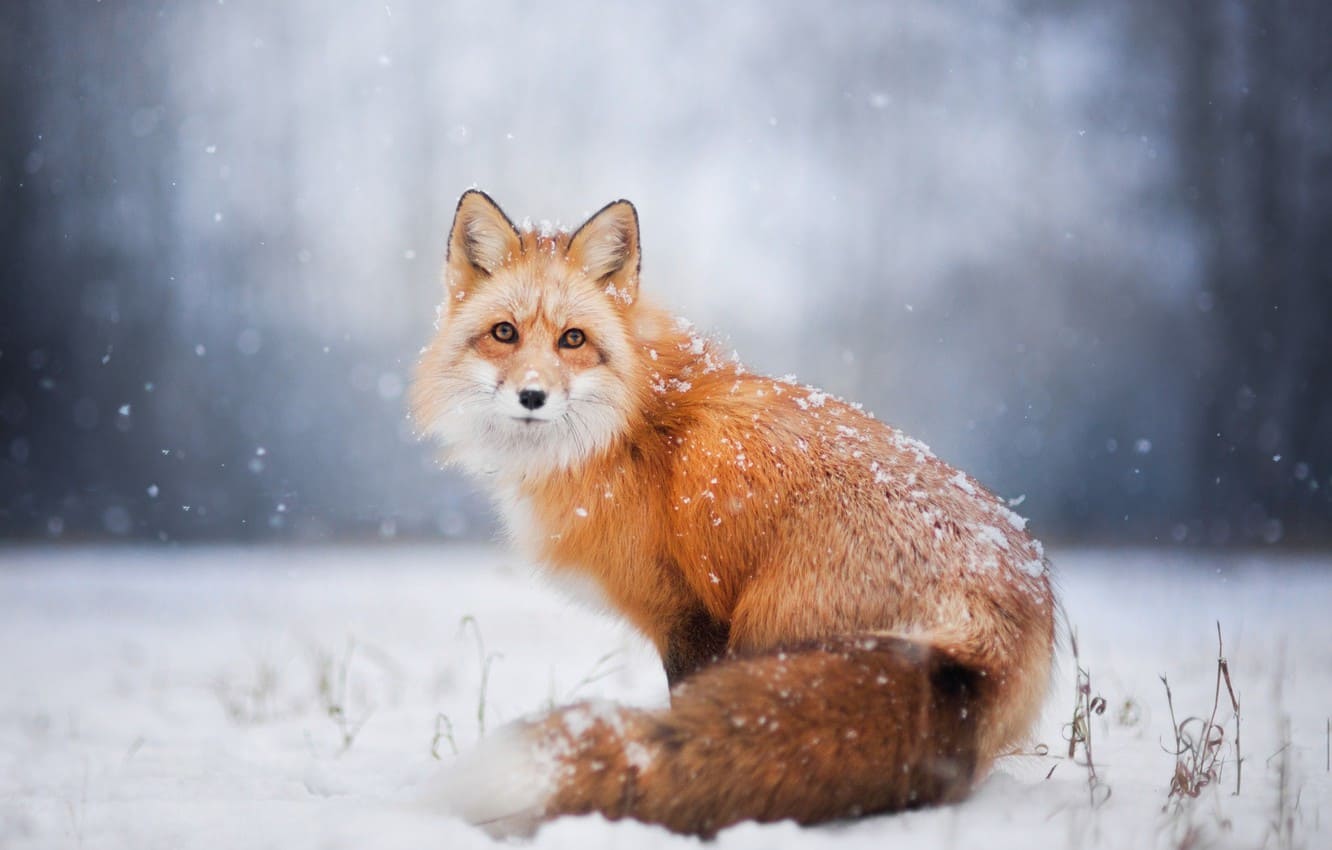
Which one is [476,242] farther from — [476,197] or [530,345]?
[530,345]

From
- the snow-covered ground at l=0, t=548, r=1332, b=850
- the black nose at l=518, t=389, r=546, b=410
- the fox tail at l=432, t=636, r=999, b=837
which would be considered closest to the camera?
the fox tail at l=432, t=636, r=999, b=837

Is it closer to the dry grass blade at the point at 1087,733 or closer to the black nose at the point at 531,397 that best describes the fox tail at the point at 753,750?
the dry grass blade at the point at 1087,733

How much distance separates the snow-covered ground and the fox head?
52cm

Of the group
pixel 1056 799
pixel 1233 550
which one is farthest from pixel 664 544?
pixel 1233 550

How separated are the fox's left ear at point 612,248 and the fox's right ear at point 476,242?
0.74ft

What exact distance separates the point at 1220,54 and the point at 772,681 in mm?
9354

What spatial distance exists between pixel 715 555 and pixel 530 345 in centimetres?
88

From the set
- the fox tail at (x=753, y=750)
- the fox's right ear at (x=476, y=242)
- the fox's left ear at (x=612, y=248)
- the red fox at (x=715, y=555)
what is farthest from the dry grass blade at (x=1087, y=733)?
A: the fox's right ear at (x=476, y=242)

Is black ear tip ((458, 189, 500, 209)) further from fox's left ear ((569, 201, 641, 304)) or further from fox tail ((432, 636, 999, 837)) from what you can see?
fox tail ((432, 636, 999, 837))

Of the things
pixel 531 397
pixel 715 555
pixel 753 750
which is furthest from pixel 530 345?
pixel 753 750

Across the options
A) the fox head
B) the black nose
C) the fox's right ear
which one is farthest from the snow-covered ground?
the fox's right ear

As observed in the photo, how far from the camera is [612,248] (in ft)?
9.74

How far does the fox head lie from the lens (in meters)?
2.65

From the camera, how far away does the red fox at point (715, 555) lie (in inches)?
71.2
